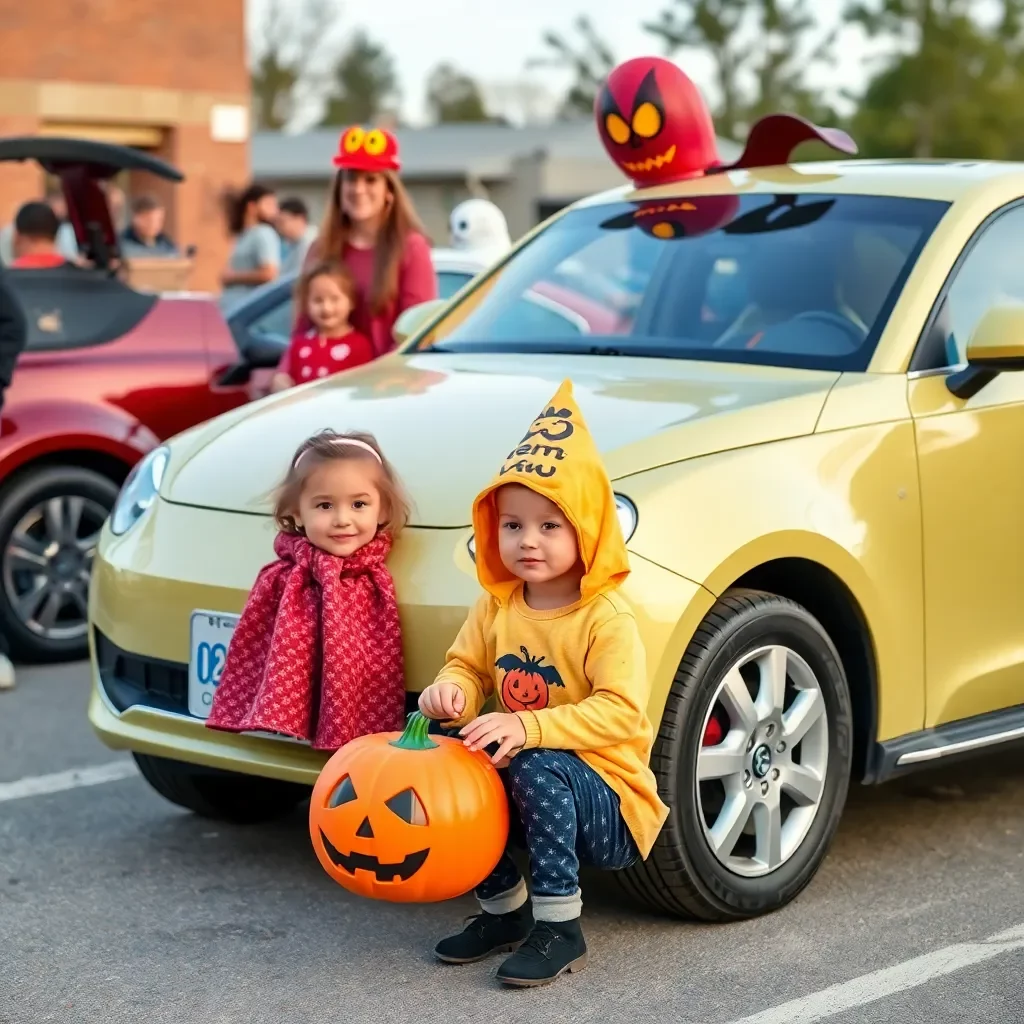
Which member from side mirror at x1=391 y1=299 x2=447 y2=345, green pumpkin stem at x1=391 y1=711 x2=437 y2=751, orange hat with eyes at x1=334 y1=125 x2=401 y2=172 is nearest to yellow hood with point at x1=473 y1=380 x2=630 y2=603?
green pumpkin stem at x1=391 y1=711 x2=437 y2=751

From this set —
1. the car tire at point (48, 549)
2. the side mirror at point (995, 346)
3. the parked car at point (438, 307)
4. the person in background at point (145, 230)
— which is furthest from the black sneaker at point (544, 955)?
the person in background at point (145, 230)

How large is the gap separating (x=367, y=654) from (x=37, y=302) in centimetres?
388

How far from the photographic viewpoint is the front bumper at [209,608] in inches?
154

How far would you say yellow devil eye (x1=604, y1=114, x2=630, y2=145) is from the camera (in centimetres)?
602

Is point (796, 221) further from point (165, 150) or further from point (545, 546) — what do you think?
point (165, 150)

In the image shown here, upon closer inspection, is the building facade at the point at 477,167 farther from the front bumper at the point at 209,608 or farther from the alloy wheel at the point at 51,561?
the front bumper at the point at 209,608

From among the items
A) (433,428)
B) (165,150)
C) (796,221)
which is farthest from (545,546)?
(165,150)

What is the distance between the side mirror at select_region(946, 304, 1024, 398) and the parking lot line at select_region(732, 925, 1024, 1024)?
133cm

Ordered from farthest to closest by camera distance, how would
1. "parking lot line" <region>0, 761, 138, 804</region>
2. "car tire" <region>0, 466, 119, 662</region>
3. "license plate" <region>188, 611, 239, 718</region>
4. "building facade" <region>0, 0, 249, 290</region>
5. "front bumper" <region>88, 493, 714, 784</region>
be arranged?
"building facade" <region>0, 0, 249, 290</region> → "car tire" <region>0, 466, 119, 662</region> → "parking lot line" <region>0, 761, 138, 804</region> → "license plate" <region>188, 611, 239, 718</region> → "front bumper" <region>88, 493, 714, 784</region>

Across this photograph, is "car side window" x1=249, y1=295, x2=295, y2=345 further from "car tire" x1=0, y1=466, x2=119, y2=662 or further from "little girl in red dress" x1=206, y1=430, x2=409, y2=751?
"little girl in red dress" x1=206, y1=430, x2=409, y2=751

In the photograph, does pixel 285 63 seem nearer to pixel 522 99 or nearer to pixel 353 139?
pixel 522 99

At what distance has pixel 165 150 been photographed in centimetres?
2638

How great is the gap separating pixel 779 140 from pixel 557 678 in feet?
8.76

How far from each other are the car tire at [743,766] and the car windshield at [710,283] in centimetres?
82
